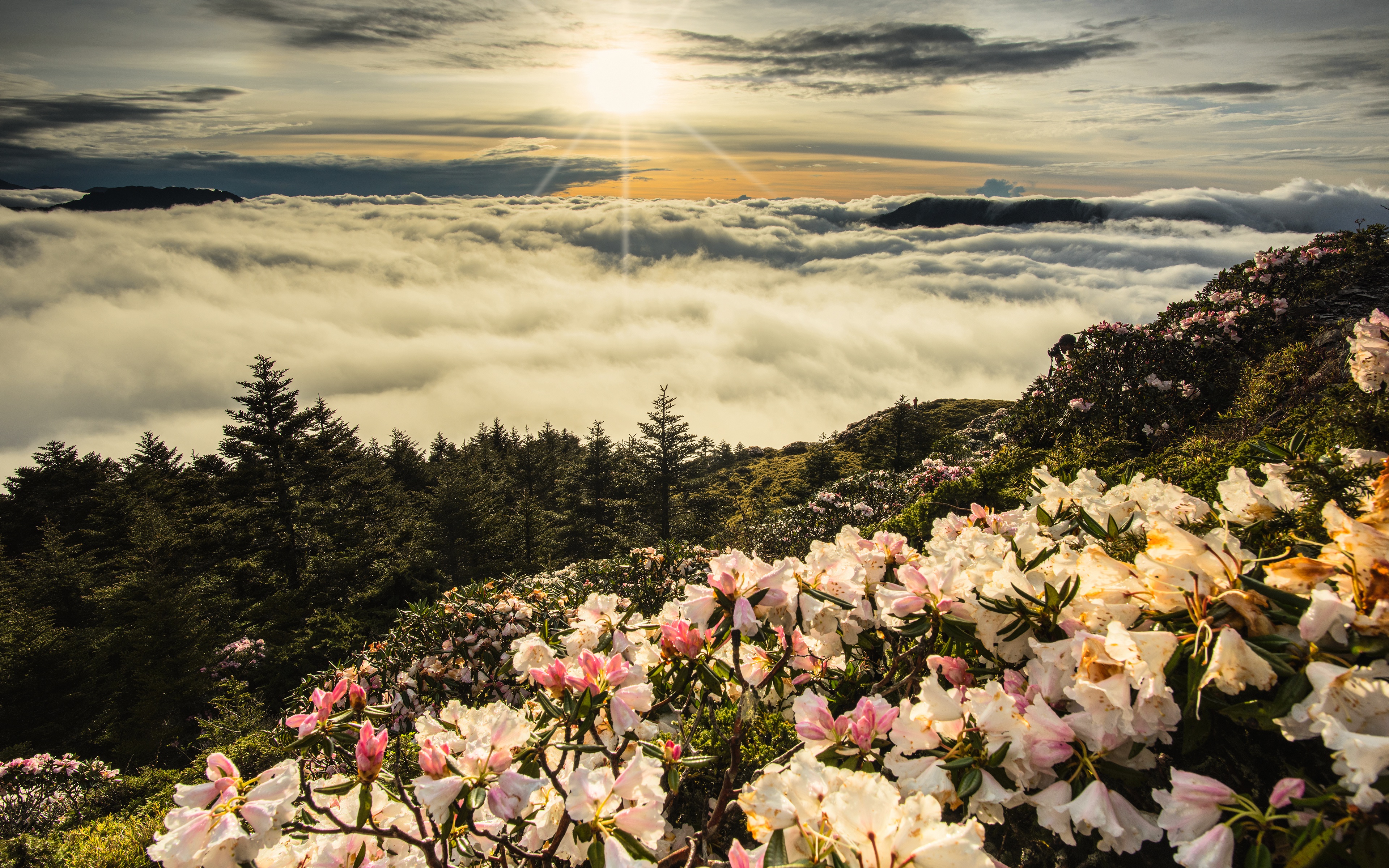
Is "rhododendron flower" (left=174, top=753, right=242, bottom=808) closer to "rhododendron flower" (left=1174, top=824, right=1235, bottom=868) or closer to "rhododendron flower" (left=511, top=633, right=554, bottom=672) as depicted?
"rhododendron flower" (left=511, top=633, right=554, bottom=672)

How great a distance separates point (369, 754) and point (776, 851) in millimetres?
1004

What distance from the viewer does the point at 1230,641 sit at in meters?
0.90

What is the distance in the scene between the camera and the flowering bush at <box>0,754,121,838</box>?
6.96m

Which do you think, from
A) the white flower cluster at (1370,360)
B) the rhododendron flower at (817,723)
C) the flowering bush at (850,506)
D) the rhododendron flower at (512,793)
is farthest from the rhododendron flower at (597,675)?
the flowering bush at (850,506)

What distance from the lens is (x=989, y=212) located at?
16400 cm

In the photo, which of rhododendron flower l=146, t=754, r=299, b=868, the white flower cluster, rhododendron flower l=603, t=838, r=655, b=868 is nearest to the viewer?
rhododendron flower l=603, t=838, r=655, b=868

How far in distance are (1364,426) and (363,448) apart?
3582 cm

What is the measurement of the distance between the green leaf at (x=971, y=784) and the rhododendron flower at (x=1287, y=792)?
394 millimetres

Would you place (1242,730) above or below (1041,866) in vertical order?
above

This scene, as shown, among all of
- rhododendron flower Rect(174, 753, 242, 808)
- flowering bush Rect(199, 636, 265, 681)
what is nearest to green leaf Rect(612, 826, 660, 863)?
rhododendron flower Rect(174, 753, 242, 808)

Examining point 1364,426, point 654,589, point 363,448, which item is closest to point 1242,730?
point 1364,426

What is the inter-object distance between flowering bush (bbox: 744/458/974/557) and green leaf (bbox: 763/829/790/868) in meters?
7.32

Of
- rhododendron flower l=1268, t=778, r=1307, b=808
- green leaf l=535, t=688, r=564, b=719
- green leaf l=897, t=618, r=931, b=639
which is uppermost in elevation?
rhododendron flower l=1268, t=778, r=1307, b=808

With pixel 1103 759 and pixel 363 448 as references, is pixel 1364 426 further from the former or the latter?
pixel 363 448
